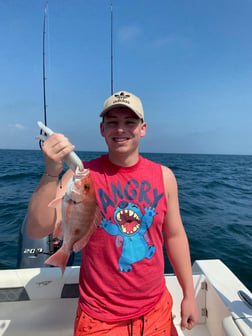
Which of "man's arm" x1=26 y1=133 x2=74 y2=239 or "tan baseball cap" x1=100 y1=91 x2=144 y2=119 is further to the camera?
"tan baseball cap" x1=100 y1=91 x2=144 y2=119

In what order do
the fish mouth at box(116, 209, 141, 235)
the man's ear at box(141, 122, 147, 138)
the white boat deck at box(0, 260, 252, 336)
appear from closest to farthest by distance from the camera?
the fish mouth at box(116, 209, 141, 235) → the man's ear at box(141, 122, 147, 138) → the white boat deck at box(0, 260, 252, 336)

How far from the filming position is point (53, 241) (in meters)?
3.60

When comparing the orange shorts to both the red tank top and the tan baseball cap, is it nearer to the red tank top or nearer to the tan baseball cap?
the red tank top

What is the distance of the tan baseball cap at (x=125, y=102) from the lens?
1.61m

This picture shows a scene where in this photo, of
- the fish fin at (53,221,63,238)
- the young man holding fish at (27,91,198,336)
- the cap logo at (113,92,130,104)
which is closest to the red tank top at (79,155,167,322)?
the young man holding fish at (27,91,198,336)

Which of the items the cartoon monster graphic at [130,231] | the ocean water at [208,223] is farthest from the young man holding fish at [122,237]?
the ocean water at [208,223]

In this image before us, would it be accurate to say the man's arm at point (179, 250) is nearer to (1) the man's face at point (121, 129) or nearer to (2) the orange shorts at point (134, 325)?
(2) the orange shorts at point (134, 325)

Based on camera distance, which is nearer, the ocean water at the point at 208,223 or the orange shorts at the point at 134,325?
the orange shorts at the point at 134,325

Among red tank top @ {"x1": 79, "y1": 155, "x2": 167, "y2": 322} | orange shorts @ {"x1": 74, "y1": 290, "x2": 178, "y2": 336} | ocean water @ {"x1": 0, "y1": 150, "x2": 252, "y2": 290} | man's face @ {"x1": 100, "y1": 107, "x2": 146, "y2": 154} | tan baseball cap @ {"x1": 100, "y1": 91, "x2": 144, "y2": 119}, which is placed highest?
tan baseball cap @ {"x1": 100, "y1": 91, "x2": 144, "y2": 119}

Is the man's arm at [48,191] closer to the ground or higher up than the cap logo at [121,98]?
closer to the ground

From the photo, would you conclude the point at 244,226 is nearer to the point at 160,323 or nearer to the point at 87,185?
the point at 160,323

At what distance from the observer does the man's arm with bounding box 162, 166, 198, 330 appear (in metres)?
1.84

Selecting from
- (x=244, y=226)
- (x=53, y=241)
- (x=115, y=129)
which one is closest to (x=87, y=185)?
(x=115, y=129)

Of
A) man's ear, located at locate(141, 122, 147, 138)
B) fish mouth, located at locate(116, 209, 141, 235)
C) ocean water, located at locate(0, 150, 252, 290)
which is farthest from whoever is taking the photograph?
ocean water, located at locate(0, 150, 252, 290)
